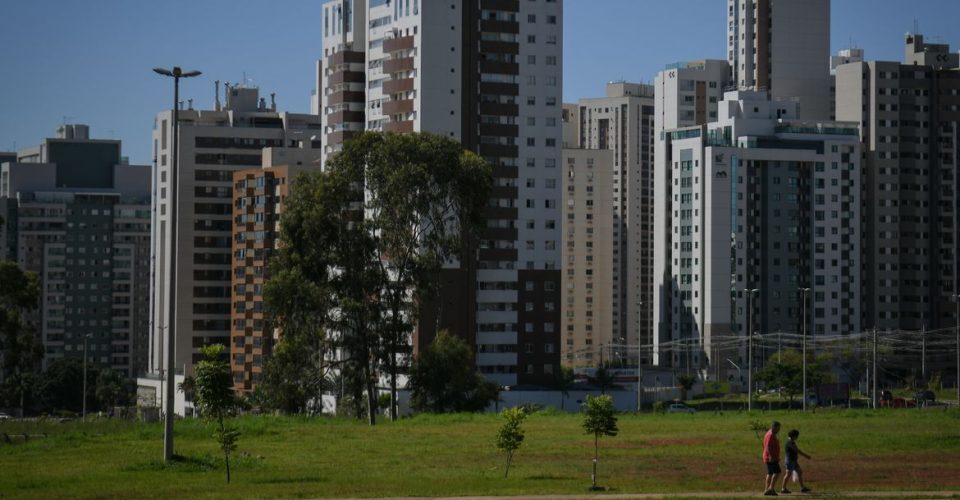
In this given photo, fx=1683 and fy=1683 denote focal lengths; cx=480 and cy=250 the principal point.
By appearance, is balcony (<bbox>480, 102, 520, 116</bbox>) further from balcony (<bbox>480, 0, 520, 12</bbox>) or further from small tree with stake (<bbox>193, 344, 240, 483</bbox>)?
small tree with stake (<bbox>193, 344, 240, 483</bbox>)

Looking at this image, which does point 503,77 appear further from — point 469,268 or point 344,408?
point 344,408

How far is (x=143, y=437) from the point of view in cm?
7250

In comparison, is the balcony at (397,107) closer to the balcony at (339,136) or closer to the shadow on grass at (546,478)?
the balcony at (339,136)

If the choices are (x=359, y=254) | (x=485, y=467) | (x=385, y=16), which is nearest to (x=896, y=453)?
(x=485, y=467)

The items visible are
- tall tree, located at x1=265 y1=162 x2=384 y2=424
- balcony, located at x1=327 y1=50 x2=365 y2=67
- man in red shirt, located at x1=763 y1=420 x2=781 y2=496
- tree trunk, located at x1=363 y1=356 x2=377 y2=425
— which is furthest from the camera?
balcony, located at x1=327 y1=50 x2=365 y2=67

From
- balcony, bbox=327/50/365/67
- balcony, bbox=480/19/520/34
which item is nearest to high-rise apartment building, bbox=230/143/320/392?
balcony, bbox=327/50/365/67

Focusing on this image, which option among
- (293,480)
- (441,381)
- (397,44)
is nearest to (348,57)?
(397,44)

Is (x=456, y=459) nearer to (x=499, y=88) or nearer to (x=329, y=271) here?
(x=329, y=271)

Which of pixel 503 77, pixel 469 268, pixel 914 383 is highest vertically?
pixel 503 77

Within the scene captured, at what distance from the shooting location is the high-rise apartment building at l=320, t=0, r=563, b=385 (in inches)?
6112

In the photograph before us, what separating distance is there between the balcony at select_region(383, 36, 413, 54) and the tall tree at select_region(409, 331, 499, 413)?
52.8 metres

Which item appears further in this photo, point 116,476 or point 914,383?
point 914,383

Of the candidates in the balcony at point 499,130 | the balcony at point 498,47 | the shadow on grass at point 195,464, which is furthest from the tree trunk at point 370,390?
the balcony at point 498,47

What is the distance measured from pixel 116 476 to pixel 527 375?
10352 centimetres
